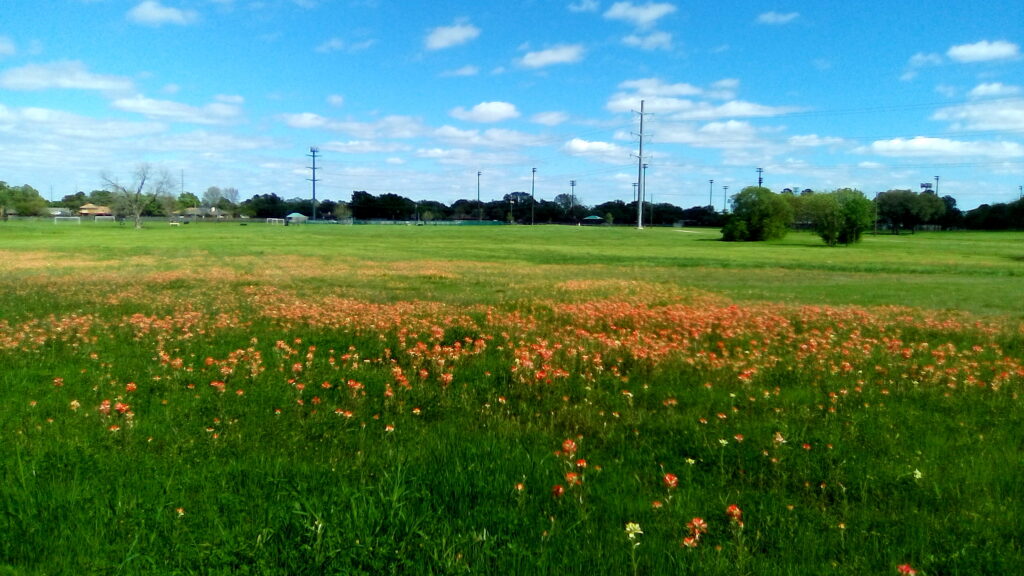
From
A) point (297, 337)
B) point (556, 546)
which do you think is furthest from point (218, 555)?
point (297, 337)

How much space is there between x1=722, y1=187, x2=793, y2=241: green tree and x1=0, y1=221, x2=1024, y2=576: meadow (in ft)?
233

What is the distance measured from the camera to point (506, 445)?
5.31 m

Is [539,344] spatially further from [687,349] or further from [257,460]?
[257,460]

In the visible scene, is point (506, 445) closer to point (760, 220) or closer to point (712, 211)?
point (760, 220)

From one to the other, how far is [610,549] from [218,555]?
2.05 m

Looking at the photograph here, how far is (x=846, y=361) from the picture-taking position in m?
8.40

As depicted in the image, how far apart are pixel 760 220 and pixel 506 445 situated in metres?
80.3

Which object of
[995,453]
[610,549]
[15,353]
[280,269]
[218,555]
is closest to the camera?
[218,555]

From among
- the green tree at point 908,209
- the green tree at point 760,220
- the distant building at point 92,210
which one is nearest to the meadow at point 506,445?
the green tree at point 760,220

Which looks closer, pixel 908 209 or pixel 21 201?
pixel 908 209

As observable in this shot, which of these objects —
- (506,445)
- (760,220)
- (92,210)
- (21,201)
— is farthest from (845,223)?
(92,210)

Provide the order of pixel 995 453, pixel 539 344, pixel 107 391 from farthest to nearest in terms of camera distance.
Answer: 1. pixel 539 344
2. pixel 107 391
3. pixel 995 453

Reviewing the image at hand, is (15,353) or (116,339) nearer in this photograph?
(15,353)

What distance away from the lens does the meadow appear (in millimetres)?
3680
